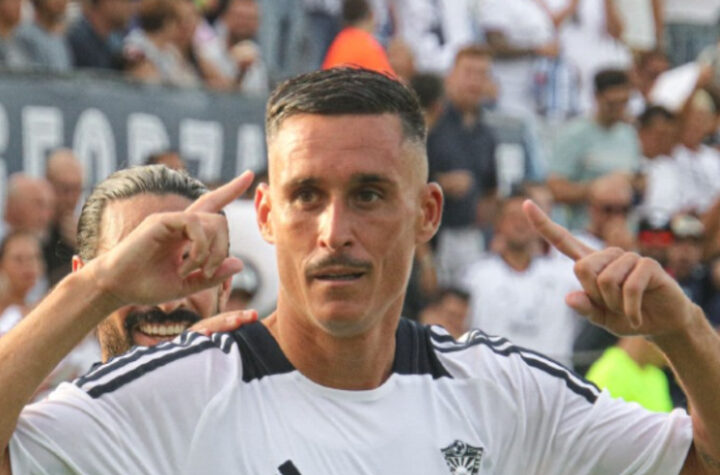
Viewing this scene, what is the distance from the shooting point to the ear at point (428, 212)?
3775 millimetres

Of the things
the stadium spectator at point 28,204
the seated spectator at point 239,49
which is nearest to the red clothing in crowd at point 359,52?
the stadium spectator at point 28,204

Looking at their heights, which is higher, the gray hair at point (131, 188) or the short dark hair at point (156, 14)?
the short dark hair at point (156, 14)

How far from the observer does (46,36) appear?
10.3m

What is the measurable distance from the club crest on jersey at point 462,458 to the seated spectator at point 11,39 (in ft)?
21.3

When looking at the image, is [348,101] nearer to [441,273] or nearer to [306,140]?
[306,140]

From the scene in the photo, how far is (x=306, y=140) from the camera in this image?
11.7 ft

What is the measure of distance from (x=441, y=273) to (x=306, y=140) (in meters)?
7.93

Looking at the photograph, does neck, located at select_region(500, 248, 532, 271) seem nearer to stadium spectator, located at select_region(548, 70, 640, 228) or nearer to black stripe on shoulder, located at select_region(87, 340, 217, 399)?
stadium spectator, located at select_region(548, 70, 640, 228)

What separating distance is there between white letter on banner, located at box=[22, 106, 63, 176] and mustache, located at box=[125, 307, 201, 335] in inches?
204

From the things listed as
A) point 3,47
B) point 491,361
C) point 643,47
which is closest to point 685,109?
point 643,47

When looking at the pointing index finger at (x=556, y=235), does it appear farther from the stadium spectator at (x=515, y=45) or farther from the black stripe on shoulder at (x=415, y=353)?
the stadium spectator at (x=515, y=45)

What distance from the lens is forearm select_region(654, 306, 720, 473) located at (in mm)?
3578

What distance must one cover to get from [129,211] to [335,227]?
3.37 feet

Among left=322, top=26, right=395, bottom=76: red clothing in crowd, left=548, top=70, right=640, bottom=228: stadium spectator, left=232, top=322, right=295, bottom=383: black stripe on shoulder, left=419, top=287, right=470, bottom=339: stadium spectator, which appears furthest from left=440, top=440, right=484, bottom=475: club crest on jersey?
left=548, top=70, right=640, bottom=228: stadium spectator
